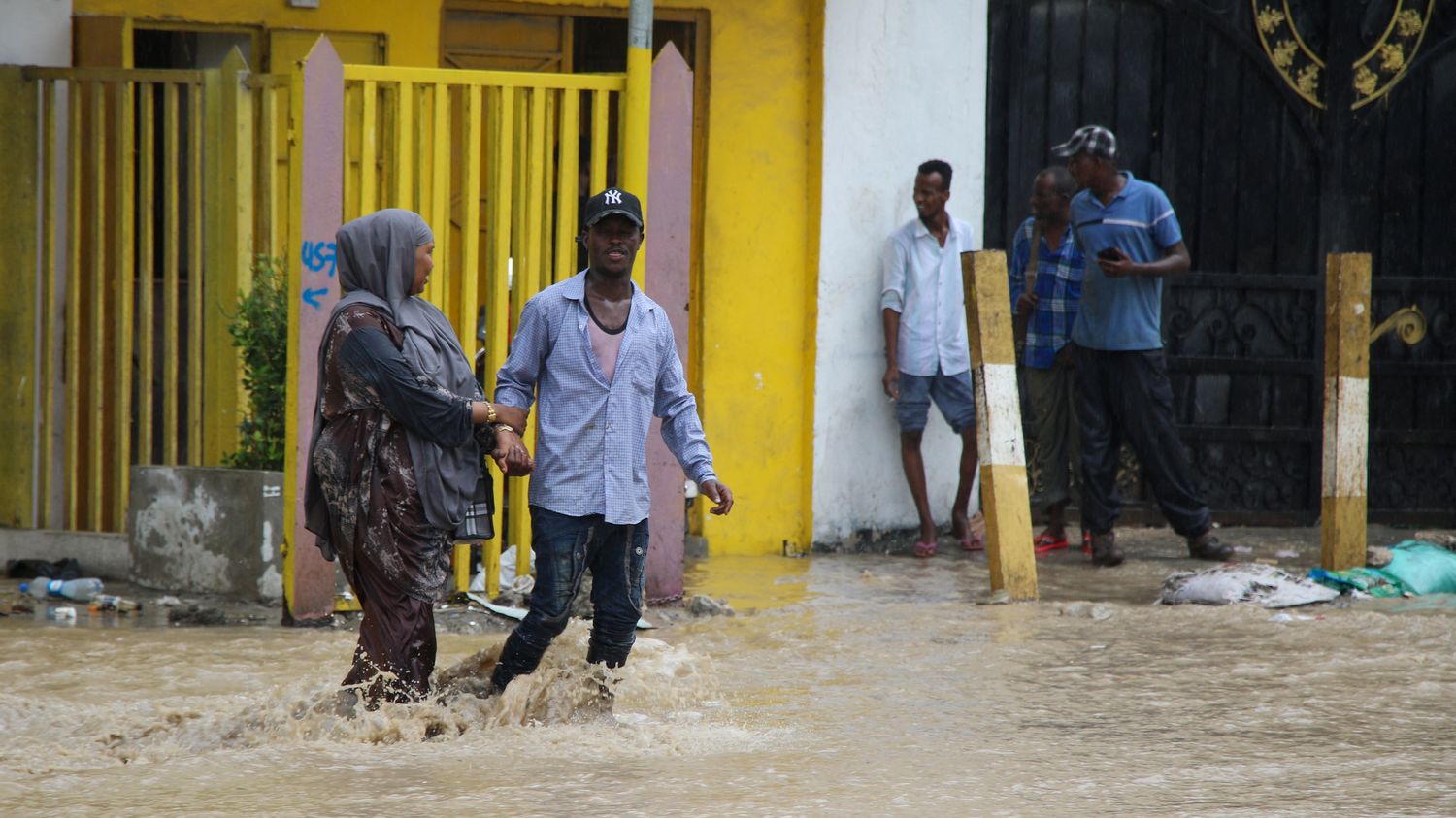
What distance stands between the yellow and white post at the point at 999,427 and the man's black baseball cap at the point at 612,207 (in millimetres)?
2682

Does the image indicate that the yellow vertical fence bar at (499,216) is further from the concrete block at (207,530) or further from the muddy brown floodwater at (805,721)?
the muddy brown floodwater at (805,721)

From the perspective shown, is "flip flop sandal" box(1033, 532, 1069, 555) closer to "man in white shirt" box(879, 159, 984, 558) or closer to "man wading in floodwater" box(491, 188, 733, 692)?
"man in white shirt" box(879, 159, 984, 558)

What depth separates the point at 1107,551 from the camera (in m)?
7.93

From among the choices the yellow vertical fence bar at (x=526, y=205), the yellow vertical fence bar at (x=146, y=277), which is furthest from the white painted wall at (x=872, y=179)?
the yellow vertical fence bar at (x=146, y=277)

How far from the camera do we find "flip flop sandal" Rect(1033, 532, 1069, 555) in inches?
333

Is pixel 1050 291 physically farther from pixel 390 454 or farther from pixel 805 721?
pixel 390 454

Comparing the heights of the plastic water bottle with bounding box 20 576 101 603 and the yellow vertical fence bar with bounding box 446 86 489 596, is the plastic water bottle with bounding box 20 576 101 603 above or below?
below

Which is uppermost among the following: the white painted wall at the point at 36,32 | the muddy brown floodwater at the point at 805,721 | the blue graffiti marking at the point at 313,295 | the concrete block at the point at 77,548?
the white painted wall at the point at 36,32

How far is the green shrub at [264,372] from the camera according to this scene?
6.70 m

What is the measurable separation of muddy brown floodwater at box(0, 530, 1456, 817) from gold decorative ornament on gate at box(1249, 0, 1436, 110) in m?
3.84

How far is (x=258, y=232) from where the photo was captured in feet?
24.5

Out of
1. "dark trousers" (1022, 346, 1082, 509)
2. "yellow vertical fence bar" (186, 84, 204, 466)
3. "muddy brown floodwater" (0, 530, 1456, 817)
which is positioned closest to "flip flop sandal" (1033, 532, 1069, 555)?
"dark trousers" (1022, 346, 1082, 509)

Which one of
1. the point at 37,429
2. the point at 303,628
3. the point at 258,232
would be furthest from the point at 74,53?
the point at 303,628

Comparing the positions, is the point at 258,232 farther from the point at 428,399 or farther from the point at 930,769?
the point at 930,769
